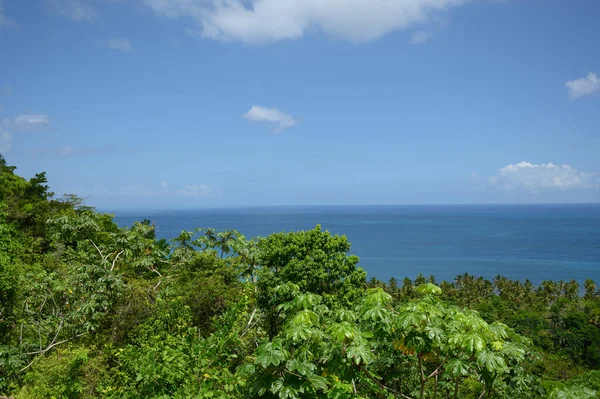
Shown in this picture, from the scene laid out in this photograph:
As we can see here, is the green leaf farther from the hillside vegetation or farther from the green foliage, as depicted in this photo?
the green foliage

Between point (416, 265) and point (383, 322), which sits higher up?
point (383, 322)

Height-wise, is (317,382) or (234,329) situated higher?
(317,382)

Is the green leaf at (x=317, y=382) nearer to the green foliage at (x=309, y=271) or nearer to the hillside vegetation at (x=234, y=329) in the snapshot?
the hillside vegetation at (x=234, y=329)

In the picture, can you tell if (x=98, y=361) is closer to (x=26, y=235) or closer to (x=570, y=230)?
(x=26, y=235)

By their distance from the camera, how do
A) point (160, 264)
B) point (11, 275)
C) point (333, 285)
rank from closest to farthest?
point (11, 275) → point (333, 285) → point (160, 264)

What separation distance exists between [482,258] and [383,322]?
119450mm

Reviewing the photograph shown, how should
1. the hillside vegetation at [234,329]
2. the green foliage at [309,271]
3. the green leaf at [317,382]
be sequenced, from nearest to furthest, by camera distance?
the green leaf at [317,382] < the hillside vegetation at [234,329] < the green foliage at [309,271]

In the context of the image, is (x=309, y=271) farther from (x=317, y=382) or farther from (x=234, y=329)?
(x=317, y=382)

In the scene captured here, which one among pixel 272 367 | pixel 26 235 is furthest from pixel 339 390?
pixel 26 235

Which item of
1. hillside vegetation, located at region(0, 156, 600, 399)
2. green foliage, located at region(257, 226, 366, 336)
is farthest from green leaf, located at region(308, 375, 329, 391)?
green foliage, located at region(257, 226, 366, 336)

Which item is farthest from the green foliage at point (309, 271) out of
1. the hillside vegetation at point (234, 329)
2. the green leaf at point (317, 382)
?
the green leaf at point (317, 382)

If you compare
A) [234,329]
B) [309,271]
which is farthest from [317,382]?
[309,271]

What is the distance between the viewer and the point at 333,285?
561 inches

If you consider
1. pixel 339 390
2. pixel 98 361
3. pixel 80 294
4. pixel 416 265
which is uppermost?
pixel 339 390
